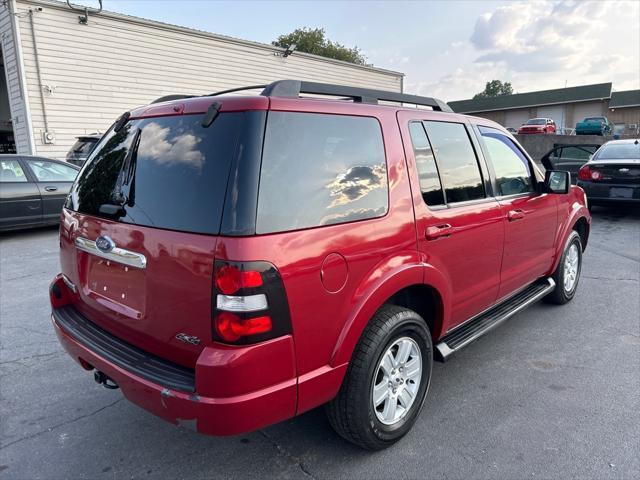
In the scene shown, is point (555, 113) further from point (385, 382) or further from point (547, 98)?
point (385, 382)

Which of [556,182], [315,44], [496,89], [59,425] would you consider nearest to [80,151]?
[59,425]

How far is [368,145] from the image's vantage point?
2492 millimetres

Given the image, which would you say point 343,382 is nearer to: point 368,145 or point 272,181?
point 272,181

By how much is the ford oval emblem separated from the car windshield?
10.1 meters

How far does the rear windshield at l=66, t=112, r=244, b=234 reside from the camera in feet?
6.56

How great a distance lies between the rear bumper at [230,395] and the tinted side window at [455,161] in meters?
1.61

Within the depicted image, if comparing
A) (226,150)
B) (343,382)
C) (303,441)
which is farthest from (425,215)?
(303,441)

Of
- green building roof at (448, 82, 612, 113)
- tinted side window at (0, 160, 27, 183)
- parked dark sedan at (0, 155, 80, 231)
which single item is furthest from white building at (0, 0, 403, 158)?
green building roof at (448, 82, 612, 113)

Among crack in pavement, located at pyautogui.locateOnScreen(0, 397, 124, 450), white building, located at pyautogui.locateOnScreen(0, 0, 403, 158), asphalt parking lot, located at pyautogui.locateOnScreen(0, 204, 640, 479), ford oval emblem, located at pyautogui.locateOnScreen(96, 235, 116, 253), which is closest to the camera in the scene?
ford oval emblem, located at pyautogui.locateOnScreen(96, 235, 116, 253)

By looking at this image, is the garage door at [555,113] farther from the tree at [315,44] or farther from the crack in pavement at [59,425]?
the crack in pavement at [59,425]

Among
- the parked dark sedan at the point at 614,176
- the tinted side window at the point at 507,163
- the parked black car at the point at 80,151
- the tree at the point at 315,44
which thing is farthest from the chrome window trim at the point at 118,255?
the tree at the point at 315,44

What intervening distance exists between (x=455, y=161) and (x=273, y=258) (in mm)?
1746

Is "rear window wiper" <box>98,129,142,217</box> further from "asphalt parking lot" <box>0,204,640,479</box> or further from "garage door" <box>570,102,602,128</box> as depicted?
"garage door" <box>570,102,602,128</box>

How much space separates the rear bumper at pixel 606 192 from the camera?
880 cm
